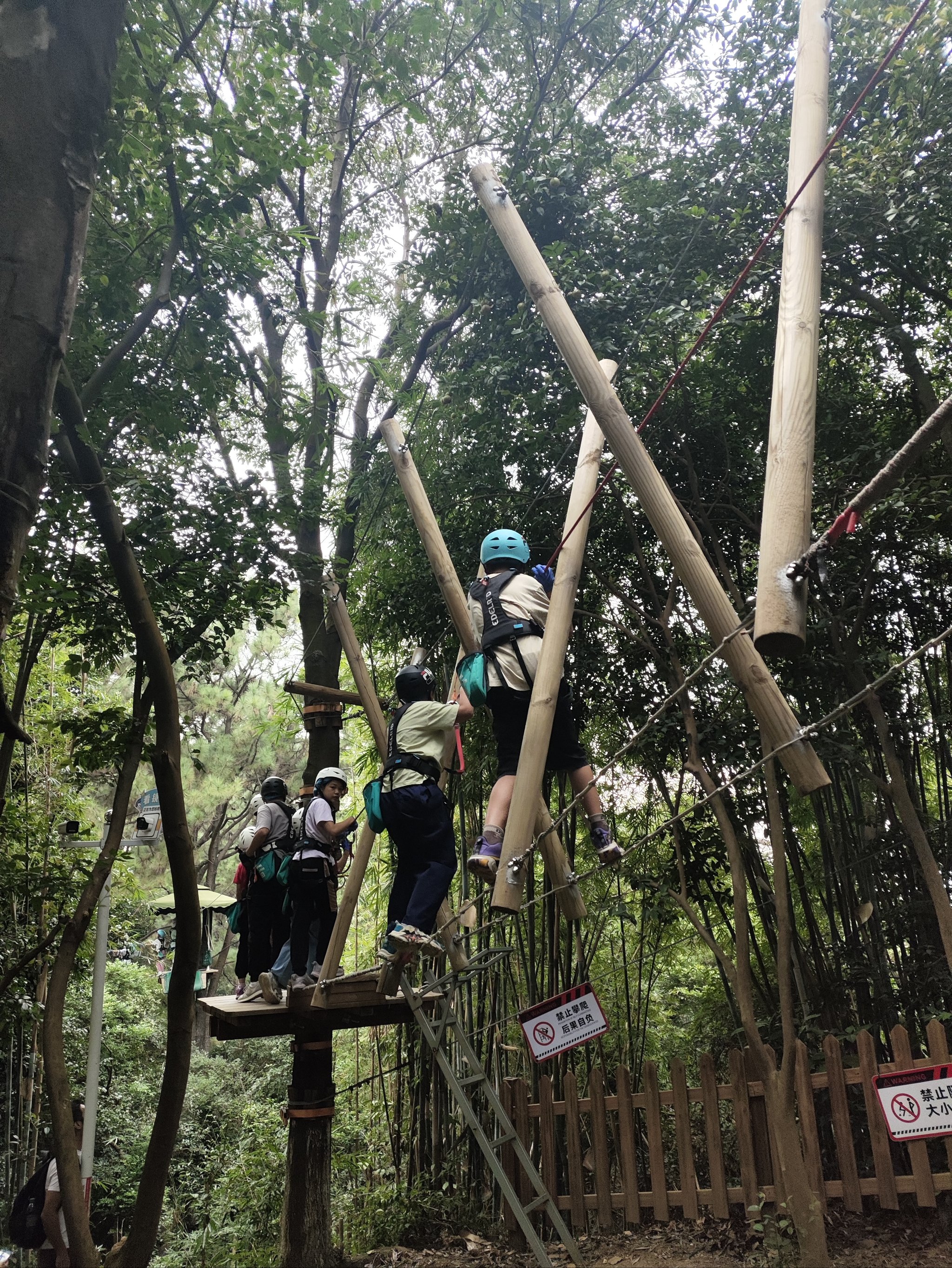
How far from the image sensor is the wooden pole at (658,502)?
1.80 metres

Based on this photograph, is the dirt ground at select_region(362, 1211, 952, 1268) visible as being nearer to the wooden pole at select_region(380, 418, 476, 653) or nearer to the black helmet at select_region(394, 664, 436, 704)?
the black helmet at select_region(394, 664, 436, 704)

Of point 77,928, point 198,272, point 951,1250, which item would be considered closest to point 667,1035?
point 951,1250

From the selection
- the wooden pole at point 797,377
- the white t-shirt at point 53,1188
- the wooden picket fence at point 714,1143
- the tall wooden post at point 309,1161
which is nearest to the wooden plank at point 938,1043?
the wooden picket fence at point 714,1143

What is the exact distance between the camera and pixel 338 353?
628 cm

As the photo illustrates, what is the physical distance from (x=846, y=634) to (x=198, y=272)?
11.5 ft

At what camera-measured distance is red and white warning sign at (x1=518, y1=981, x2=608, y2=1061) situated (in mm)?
→ 3902

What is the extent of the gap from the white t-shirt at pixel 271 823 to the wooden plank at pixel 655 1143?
2133 millimetres

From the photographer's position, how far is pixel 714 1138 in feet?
13.3

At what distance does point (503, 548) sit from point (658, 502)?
4.45 ft

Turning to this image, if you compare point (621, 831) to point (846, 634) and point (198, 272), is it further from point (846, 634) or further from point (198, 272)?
point (198, 272)

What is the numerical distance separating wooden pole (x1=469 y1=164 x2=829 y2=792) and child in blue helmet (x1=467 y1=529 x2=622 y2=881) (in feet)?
2.99

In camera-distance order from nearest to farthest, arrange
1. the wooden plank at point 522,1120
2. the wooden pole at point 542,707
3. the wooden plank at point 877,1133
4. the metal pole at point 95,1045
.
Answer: the wooden pole at point 542,707 < the wooden plank at point 877,1133 < the wooden plank at point 522,1120 < the metal pole at point 95,1045

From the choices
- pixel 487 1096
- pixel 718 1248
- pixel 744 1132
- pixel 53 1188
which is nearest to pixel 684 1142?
pixel 744 1132

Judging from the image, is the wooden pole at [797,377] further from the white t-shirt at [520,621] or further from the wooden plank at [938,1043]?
the wooden plank at [938,1043]
